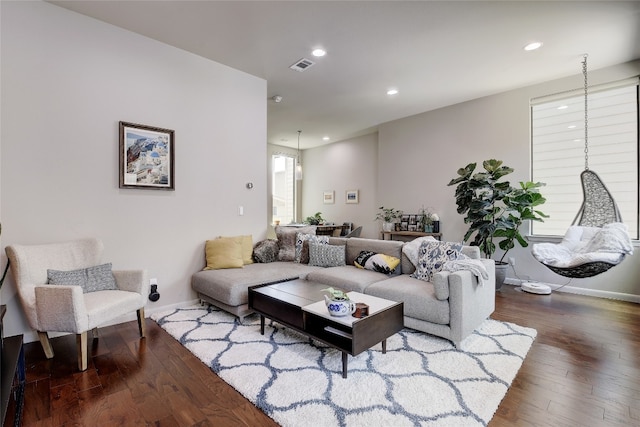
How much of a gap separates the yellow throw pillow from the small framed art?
4174mm

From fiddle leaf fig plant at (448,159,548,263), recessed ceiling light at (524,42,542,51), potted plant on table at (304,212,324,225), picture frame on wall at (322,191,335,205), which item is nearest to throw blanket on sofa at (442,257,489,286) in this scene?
fiddle leaf fig plant at (448,159,548,263)

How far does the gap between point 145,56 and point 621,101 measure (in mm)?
5728

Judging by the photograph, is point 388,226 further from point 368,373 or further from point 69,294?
point 69,294

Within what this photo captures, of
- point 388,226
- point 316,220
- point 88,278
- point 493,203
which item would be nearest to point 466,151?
point 493,203

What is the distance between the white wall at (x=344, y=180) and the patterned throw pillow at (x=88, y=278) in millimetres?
5236

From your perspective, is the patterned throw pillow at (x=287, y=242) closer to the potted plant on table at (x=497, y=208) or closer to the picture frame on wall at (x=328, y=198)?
the potted plant on table at (x=497, y=208)

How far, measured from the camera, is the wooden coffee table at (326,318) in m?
2.01

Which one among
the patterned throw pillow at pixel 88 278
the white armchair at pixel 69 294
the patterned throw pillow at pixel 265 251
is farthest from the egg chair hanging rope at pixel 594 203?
the patterned throw pillow at pixel 88 278

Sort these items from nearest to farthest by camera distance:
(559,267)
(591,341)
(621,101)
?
(591,341) → (559,267) → (621,101)

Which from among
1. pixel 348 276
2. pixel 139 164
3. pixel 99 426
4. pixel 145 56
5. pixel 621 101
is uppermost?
pixel 145 56

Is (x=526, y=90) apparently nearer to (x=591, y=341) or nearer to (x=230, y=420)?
(x=591, y=341)

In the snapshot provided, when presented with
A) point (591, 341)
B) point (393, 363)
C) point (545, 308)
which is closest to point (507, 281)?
point (545, 308)

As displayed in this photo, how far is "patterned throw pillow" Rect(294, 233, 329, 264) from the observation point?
402 centimetres

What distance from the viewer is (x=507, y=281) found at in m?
4.69
